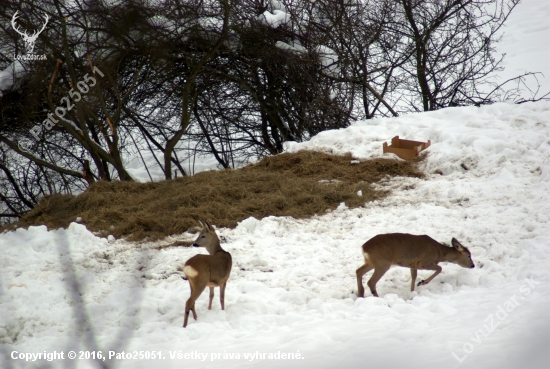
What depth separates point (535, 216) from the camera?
711 centimetres

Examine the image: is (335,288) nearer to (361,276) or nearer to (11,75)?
(361,276)

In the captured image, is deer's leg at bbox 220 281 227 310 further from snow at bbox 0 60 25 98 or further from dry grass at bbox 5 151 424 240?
snow at bbox 0 60 25 98

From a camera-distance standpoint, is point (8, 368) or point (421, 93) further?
point (421, 93)

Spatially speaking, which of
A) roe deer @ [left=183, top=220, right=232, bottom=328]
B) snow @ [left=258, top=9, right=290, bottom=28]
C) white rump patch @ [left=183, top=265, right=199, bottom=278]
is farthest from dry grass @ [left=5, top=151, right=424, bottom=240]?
snow @ [left=258, top=9, right=290, bottom=28]

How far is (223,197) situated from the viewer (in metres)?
8.91

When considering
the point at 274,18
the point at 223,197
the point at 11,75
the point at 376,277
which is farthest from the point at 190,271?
the point at 274,18

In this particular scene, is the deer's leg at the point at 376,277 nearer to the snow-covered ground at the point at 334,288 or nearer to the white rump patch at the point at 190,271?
the snow-covered ground at the point at 334,288

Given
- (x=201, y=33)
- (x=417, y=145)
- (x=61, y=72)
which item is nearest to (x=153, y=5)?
(x=201, y=33)

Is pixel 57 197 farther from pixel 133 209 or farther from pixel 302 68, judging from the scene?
pixel 302 68

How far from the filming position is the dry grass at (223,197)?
8156mm

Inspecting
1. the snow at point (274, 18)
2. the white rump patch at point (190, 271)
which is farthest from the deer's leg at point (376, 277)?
the snow at point (274, 18)

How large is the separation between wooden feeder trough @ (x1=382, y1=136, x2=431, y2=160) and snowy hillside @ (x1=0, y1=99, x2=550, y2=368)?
18.9 inches

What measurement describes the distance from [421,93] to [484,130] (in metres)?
5.68

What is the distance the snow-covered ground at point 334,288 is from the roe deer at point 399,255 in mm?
215
